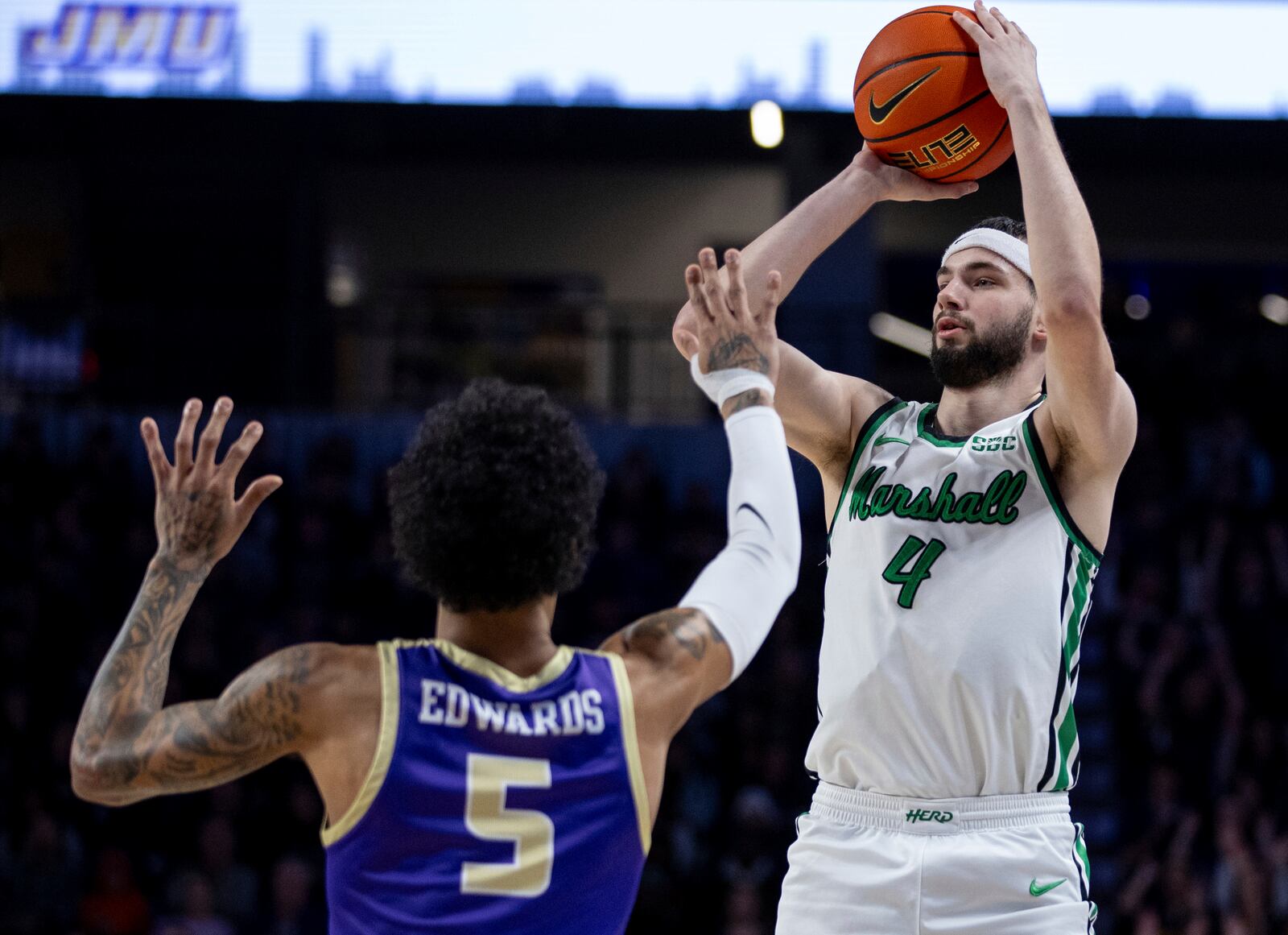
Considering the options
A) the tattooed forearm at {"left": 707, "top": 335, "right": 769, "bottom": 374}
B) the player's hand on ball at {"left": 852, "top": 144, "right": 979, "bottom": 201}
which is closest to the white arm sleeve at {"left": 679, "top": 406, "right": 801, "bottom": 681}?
the tattooed forearm at {"left": 707, "top": 335, "right": 769, "bottom": 374}

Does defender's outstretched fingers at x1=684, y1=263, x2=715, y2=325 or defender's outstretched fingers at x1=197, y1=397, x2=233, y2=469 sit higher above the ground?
defender's outstretched fingers at x1=684, y1=263, x2=715, y2=325

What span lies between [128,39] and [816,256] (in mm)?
9895

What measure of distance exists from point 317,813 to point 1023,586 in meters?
7.31

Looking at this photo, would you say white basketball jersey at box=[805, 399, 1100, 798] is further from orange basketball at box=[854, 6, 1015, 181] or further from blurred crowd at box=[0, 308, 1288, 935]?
blurred crowd at box=[0, 308, 1288, 935]

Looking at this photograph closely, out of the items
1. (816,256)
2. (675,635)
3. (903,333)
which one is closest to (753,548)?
(675,635)

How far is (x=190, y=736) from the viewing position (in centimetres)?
226

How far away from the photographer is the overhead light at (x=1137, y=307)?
54.9 feet

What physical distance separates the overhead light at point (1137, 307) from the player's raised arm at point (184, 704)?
15.5 metres

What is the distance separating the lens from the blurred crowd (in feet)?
30.6

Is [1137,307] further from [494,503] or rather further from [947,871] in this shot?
[494,503]

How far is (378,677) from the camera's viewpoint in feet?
7.39

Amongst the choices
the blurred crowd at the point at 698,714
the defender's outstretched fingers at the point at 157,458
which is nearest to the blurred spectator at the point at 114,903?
the blurred crowd at the point at 698,714

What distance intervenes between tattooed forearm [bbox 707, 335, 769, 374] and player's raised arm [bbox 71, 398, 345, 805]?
2.72ft

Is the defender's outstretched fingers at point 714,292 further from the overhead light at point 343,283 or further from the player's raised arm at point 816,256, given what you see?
the overhead light at point 343,283
